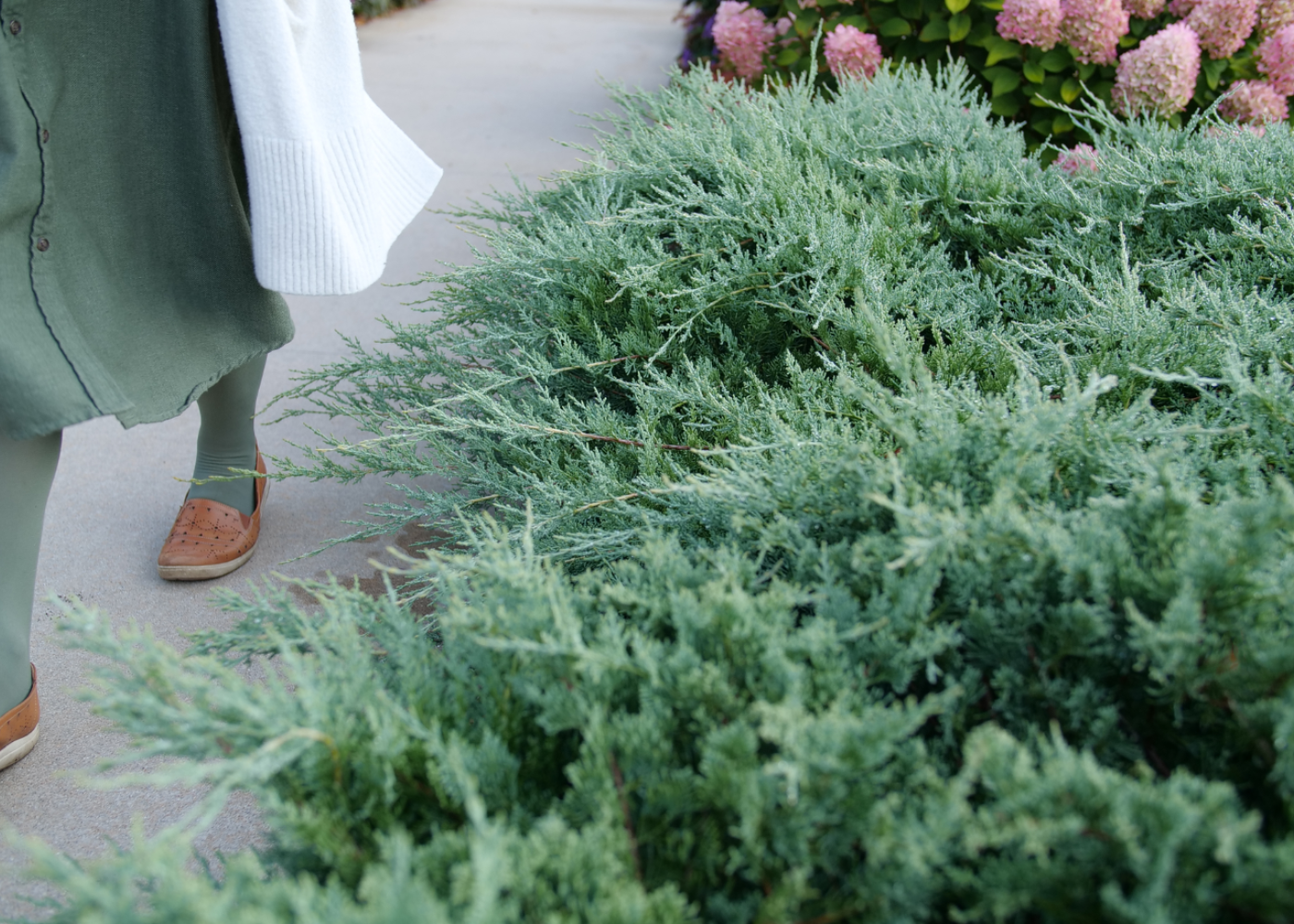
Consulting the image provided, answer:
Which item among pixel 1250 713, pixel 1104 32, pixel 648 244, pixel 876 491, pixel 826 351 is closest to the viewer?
pixel 1250 713

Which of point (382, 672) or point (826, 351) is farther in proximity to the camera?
point (826, 351)

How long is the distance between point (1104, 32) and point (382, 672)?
10.7ft

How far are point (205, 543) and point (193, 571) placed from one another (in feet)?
0.25

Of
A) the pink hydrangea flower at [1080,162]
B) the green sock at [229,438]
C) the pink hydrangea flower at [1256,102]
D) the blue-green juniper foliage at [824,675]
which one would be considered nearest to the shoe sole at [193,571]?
the green sock at [229,438]

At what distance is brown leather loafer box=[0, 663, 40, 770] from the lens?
1821 millimetres

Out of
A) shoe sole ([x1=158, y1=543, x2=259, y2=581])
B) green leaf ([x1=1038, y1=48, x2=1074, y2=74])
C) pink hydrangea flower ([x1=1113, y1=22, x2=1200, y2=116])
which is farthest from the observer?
green leaf ([x1=1038, y1=48, x2=1074, y2=74])

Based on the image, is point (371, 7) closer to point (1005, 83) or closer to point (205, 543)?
point (1005, 83)

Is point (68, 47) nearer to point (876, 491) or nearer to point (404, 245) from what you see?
point (876, 491)

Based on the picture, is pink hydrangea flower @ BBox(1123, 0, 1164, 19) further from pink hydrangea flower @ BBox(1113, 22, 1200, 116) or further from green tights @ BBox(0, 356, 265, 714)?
green tights @ BBox(0, 356, 265, 714)

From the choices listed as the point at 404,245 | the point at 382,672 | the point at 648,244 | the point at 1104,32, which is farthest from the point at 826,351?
the point at 404,245

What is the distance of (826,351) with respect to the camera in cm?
210

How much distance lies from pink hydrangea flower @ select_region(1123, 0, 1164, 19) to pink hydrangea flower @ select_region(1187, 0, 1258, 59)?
123 mm

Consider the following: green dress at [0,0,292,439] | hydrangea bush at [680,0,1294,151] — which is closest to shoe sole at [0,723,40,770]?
green dress at [0,0,292,439]

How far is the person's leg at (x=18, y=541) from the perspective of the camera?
171cm
